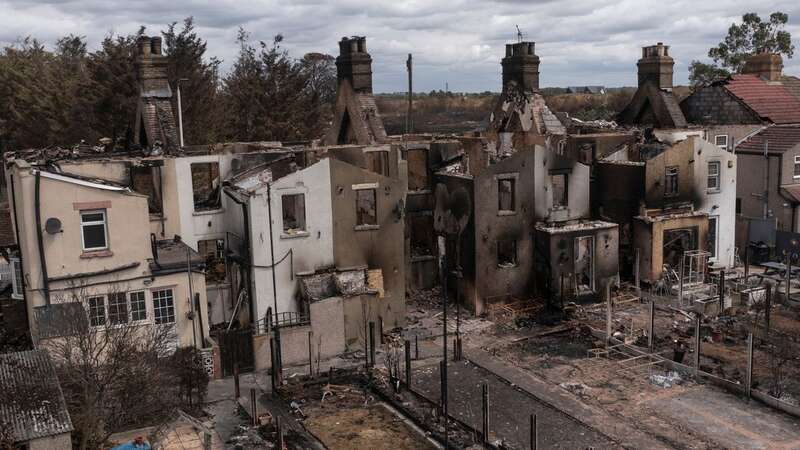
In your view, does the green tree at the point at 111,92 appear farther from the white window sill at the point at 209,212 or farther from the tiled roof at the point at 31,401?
the tiled roof at the point at 31,401

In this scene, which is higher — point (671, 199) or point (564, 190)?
point (564, 190)

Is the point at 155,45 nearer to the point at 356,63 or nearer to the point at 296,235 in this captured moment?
the point at 356,63

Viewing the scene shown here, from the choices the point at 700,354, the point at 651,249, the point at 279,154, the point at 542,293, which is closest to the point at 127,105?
the point at 279,154

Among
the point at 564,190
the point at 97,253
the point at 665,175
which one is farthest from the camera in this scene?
the point at 665,175

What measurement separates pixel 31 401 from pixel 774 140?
36.5 meters

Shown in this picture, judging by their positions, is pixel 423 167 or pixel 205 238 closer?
pixel 205 238

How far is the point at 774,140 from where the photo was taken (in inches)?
1532

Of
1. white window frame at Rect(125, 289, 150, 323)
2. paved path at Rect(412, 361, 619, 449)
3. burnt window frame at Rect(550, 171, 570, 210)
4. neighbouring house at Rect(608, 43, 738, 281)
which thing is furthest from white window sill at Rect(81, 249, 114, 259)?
neighbouring house at Rect(608, 43, 738, 281)

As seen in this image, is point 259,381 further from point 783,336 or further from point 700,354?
point 783,336

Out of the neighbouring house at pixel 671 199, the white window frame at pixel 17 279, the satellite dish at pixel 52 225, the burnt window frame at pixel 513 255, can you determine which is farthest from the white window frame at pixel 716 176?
the white window frame at pixel 17 279

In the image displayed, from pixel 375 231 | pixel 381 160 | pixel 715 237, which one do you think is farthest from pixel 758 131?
pixel 375 231

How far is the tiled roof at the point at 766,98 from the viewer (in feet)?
139

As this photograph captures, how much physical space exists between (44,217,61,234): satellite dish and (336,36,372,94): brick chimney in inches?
609

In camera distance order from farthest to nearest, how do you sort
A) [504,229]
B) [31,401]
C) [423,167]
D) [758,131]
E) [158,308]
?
[758,131] → [423,167] → [504,229] → [158,308] → [31,401]
